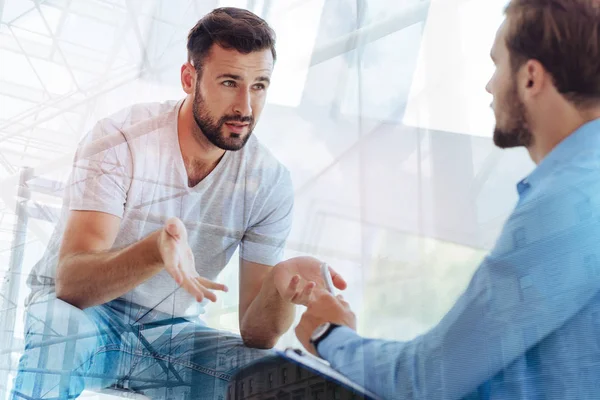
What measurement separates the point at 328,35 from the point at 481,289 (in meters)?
0.82

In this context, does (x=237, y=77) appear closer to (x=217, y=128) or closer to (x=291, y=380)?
(x=217, y=128)

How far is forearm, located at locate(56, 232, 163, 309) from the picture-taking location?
5.12 feet

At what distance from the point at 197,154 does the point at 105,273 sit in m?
0.37

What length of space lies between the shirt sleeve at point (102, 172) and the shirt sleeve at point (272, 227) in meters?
0.33

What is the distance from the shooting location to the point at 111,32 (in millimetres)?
1779

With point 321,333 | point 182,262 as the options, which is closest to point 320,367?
point 321,333

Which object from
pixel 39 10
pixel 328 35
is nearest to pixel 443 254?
pixel 328 35

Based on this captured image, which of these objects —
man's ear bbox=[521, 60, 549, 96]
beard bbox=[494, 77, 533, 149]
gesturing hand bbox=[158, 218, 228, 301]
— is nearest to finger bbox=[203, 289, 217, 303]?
gesturing hand bbox=[158, 218, 228, 301]

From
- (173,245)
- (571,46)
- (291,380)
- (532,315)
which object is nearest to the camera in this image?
(532,315)

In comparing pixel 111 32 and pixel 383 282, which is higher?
pixel 111 32

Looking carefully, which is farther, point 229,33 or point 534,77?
point 229,33

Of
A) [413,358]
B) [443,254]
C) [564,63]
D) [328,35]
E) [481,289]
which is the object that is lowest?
[413,358]

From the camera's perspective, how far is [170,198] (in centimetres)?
162

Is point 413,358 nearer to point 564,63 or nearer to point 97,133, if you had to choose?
point 564,63
